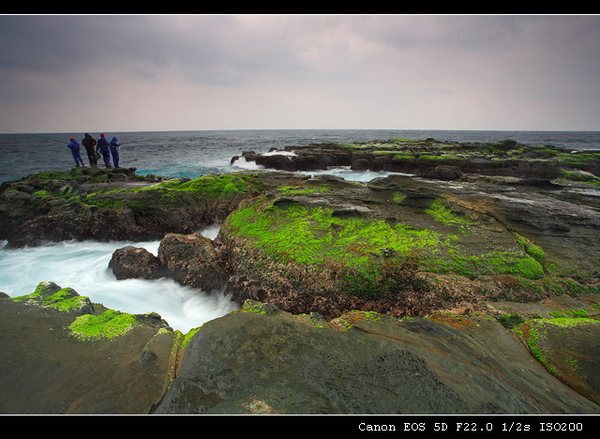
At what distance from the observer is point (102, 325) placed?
135 inches

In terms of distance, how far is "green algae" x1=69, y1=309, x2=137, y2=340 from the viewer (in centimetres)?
324

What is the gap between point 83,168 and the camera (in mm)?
14695

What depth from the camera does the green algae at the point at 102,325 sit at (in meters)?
3.24

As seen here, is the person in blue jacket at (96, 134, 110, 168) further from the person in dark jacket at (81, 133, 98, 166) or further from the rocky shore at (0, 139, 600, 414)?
the rocky shore at (0, 139, 600, 414)

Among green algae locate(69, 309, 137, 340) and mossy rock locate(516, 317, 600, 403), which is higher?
mossy rock locate(516, 317, 600, 403)

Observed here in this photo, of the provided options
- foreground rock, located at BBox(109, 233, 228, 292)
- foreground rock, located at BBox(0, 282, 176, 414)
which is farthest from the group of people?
foreground rock, located at BBox(0, 282, 176, 414)

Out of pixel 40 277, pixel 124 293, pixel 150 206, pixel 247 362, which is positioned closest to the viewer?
pixel 247 362
